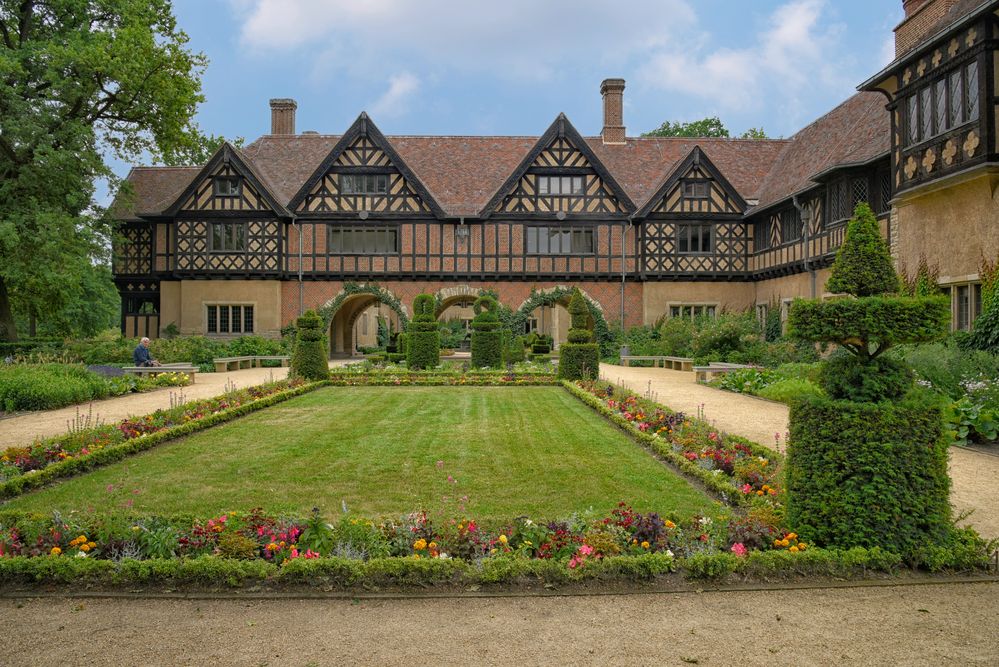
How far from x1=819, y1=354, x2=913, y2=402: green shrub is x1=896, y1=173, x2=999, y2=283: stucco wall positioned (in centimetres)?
1134

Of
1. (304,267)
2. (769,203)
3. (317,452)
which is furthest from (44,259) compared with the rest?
(769,203)

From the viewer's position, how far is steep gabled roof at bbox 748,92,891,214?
20314 millimetres

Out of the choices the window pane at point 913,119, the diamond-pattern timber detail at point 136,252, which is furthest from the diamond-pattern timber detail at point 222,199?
the window pane at point 913,119

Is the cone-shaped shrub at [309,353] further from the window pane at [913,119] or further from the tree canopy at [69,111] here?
the window pane at [913,119]

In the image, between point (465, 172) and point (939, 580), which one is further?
point (465, 172)

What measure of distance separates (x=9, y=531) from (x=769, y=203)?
26296 mm

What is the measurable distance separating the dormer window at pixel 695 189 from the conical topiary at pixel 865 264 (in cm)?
2501

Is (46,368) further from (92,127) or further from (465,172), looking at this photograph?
(465,172)

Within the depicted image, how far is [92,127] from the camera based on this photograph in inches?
1033

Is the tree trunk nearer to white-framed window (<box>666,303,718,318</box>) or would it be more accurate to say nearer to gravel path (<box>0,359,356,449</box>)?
gravel path (<box>0,359,356,449</box>)

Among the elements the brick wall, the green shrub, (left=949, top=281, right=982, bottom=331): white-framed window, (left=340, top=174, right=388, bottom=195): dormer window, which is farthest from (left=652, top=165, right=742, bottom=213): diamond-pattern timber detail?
the green shrub

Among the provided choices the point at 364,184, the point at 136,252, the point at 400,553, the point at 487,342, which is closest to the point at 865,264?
the point at 400,553

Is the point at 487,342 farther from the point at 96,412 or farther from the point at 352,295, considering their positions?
the point at 96,412

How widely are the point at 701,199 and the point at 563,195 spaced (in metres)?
5.79
